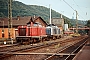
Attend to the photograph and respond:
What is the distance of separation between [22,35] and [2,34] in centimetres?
1467

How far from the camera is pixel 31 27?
27.9 metres

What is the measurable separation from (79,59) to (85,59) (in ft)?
1.11

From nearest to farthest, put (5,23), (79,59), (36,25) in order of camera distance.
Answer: (79,59) < (36,25) < (5,23)

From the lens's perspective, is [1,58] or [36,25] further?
[36,25]

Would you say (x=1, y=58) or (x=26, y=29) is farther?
(x=26, y=29)

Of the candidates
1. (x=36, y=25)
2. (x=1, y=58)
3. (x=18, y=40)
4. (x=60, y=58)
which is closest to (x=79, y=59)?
(x=60, y=58)

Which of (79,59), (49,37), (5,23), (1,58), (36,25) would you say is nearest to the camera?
(79,59)

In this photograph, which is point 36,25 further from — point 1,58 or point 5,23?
A: point 5,23

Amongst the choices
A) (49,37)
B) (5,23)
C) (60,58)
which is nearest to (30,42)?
(49,37)

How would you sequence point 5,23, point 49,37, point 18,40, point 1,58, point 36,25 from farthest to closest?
point 5,23 → point 49,37 → point 36,25 → point 18,40 → point 1,58

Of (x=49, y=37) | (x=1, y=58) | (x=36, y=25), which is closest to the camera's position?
(x=1, y=58)

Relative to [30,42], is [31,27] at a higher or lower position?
higher

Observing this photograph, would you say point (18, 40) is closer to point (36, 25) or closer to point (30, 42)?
point (30, 42)

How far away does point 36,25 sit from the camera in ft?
94.8
